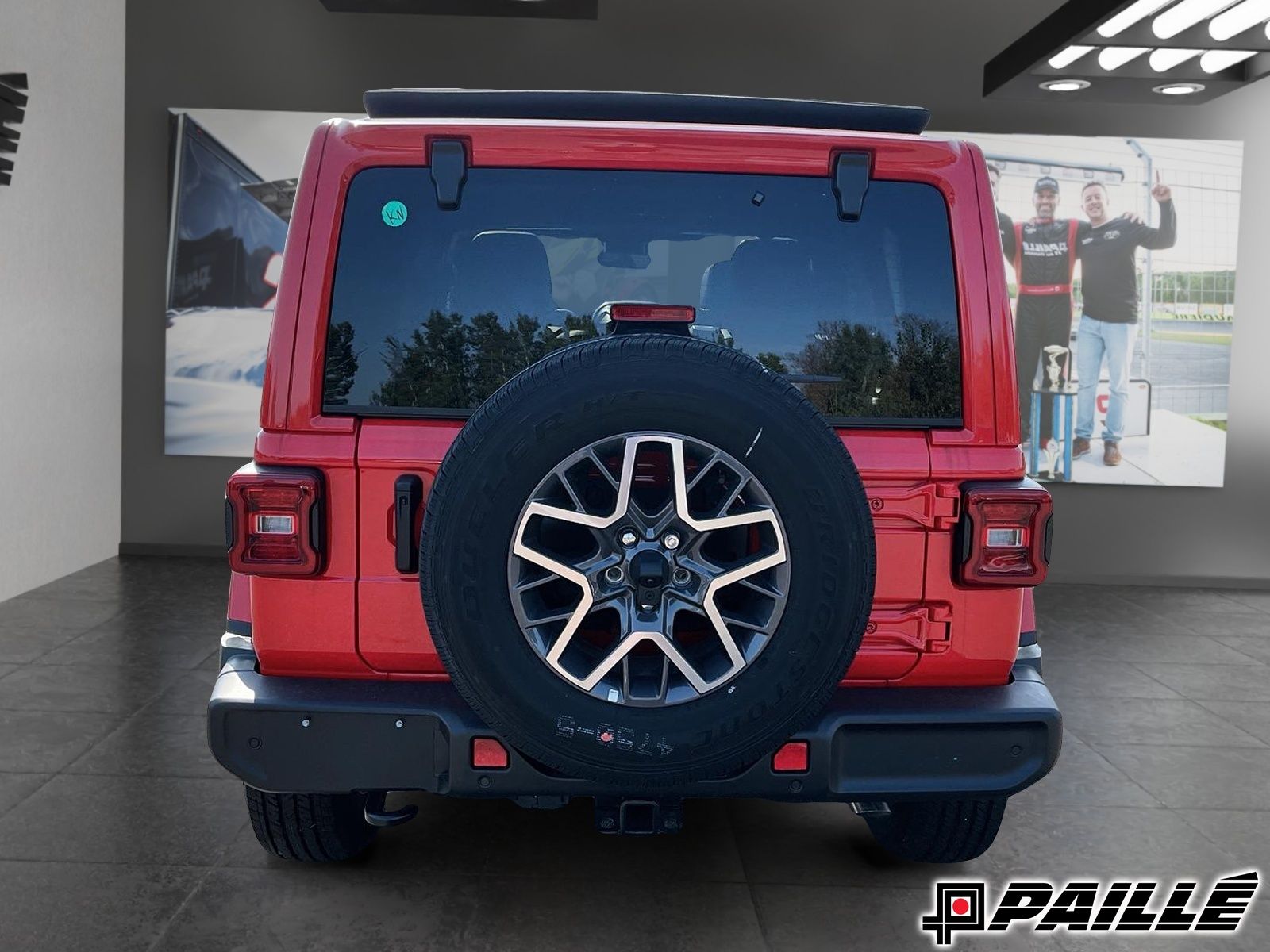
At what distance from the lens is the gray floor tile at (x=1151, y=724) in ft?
15.0

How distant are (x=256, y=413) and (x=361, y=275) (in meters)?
5.80

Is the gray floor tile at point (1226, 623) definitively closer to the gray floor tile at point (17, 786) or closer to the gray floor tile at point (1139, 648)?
the gray floor tile at point (1139, 648)

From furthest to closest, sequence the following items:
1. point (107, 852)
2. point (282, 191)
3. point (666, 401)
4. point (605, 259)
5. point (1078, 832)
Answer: point (282, 191) < point (1078, 832) < point (107, 852) < point (605, 259) < point (666, 401)

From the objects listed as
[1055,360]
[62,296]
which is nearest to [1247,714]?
[1055,360]

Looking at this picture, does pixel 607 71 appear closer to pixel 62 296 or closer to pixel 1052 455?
pixel 62 296

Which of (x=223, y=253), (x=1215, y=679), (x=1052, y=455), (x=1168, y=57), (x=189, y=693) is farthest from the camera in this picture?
(x=1052, y=455)

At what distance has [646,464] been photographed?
88.3 inches

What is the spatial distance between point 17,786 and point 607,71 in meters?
5.90

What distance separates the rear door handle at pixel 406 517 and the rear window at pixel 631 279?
0.53 feet

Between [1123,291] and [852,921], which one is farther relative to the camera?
[1123,291]

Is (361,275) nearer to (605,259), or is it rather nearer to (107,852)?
(605,259)

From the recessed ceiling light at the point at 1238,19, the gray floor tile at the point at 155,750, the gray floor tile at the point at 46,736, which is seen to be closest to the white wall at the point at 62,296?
the gray floor tile at the point at 46,736

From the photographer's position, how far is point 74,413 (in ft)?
24.0

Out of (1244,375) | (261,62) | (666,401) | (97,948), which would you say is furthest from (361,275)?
(1244,375)
